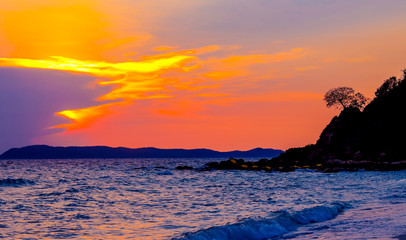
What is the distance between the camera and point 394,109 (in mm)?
91750

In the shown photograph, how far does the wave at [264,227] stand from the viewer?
13.9 metres

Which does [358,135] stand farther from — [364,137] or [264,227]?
[264,227]

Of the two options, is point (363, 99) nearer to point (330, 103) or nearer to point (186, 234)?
point (330, 103)

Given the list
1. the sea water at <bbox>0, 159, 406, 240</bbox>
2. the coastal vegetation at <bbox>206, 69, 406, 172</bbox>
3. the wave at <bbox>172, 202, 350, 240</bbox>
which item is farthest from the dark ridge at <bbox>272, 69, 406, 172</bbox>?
the wave at <bbox>172, 202, 350, 240</bbox>

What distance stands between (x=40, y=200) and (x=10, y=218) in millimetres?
7314

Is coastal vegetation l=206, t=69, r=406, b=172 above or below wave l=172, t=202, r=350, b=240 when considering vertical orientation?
above

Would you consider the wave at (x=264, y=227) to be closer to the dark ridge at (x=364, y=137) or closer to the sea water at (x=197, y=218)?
the sea water at (x=197, y=218)

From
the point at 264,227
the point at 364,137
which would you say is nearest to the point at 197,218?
the point at 264,227

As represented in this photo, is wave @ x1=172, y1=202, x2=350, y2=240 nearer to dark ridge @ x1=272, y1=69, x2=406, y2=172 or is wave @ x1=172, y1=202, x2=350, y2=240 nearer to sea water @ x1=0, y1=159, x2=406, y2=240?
sea water @ x1=0, y1=159, x2=406, y2=240

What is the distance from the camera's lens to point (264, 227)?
15273 millimetres

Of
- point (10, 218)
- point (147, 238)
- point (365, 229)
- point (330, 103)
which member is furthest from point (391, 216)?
point (330, 103)

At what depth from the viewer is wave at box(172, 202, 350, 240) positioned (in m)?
13.9

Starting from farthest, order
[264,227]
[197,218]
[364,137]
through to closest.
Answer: [364,137] → [197,218] → [264,227]

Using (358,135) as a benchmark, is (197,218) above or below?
below
